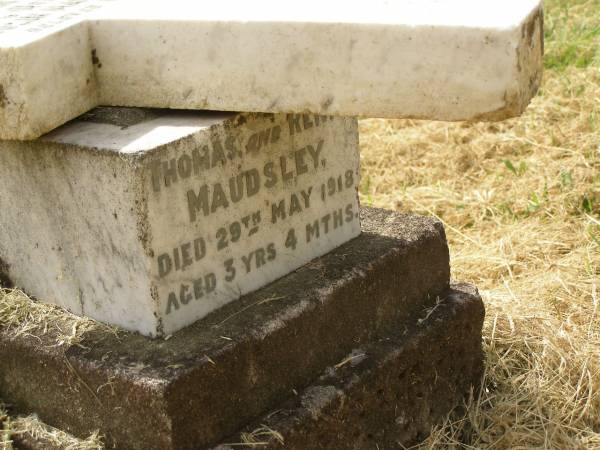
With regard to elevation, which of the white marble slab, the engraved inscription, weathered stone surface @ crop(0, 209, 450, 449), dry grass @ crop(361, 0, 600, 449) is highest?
the white marble slab

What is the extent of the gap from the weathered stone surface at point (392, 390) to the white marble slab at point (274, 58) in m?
A: 0.81

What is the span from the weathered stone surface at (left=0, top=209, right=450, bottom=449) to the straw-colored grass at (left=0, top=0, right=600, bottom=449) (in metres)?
0.20

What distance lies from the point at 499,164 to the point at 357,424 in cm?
234

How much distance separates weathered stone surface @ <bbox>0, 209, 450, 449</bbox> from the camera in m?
2.52

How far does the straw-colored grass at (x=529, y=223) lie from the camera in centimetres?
329

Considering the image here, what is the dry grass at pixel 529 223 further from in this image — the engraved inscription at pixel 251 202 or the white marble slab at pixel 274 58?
the white marble slab at pixel 274 58

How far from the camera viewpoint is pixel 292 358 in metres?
2.79

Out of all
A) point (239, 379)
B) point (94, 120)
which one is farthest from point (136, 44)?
point (239, 379)

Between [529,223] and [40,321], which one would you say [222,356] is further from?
[529,223]

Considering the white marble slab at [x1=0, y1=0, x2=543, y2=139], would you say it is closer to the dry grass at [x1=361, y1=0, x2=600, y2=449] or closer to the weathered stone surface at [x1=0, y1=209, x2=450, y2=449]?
the weathered stone surface at [x1=0, y1=209, x2=450, y2=449]

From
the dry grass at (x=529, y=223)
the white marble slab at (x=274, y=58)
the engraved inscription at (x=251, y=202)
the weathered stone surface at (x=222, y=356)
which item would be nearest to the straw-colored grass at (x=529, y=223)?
the dry grass at (x=529, y=223)

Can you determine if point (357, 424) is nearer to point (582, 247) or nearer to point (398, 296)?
point (398, 296)

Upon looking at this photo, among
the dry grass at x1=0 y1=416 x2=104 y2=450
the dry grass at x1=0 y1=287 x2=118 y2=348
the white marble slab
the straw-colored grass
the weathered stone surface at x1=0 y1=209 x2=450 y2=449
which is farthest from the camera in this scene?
the straw-colored grass

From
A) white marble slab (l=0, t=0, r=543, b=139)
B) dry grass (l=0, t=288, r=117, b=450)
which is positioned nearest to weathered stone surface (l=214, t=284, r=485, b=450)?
dry grass (l=0, t=288, r=117, b=450)
